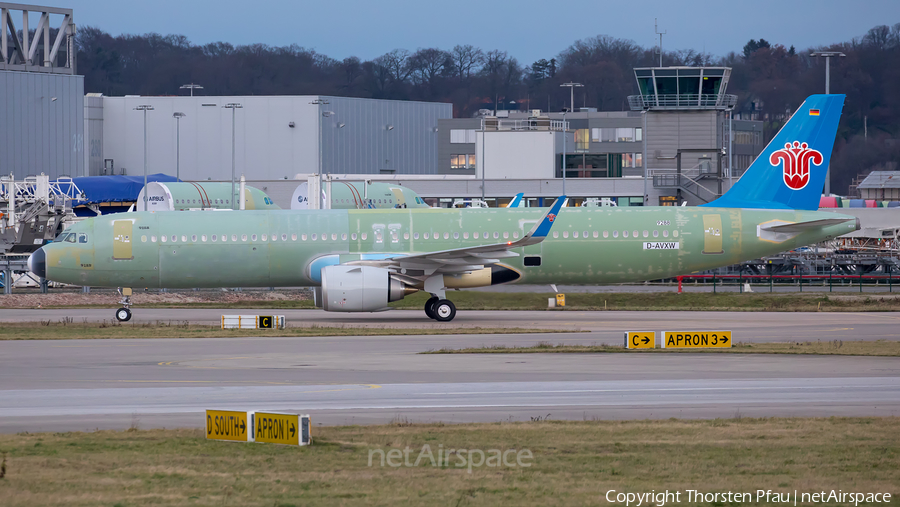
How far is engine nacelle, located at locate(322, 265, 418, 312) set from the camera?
31922 millimetres

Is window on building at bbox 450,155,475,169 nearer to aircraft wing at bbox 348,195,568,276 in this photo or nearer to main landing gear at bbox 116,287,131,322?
aircraft wing at bbox 348,195,568,276

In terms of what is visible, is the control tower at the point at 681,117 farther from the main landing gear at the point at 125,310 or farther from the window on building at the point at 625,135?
the window on building at the point at 625,135

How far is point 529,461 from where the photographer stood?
11.7 meters

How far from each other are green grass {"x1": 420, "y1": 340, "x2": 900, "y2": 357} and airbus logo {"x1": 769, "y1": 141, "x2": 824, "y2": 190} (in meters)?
11.4

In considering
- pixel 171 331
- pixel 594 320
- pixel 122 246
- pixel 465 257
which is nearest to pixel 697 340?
pixel 594 320

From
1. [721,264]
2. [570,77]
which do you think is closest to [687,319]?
[721,264]

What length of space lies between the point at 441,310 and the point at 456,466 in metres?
21.9

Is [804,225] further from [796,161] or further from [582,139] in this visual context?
[582,139]

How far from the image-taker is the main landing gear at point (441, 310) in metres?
33.3

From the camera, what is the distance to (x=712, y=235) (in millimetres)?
34594

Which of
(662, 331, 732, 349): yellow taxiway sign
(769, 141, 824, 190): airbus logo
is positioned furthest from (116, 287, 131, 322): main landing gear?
(769, 141, 824, 190): airbus logo

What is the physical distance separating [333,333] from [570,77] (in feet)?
486

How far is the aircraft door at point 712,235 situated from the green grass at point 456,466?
20.5 m

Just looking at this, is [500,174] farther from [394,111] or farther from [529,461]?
[529,461]
